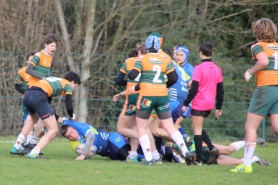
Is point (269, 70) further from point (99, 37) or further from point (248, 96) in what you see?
point (99, 37)

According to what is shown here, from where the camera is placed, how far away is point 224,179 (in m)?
7.41

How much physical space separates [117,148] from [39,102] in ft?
4.92

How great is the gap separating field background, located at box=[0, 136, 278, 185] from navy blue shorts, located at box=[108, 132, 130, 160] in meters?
0.89

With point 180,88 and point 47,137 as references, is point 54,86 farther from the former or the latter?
point 180,88

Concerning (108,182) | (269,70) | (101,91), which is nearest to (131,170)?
(108,182)

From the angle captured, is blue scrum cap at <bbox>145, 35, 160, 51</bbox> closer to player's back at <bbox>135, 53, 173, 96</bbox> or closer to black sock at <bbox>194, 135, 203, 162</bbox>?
player's back at <bbox>135, 53, 173, 96</bbox>

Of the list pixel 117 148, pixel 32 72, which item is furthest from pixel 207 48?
pixel 32 72

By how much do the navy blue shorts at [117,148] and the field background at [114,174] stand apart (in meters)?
0.89

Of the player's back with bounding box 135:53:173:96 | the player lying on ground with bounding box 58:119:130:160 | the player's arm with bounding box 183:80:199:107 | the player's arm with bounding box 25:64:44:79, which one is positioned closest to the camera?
the player's back with bounding box 135:53:173:96

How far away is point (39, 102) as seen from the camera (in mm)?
9344

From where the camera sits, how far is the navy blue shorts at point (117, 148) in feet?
32.4

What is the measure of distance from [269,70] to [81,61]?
338 inches

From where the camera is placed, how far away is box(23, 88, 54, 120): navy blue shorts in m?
9.34

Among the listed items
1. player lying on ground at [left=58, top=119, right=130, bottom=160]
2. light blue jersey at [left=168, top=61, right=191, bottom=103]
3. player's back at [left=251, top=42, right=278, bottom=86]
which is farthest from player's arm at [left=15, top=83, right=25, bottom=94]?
player's back at [left=251, top=42, right=278, bottom=86]
